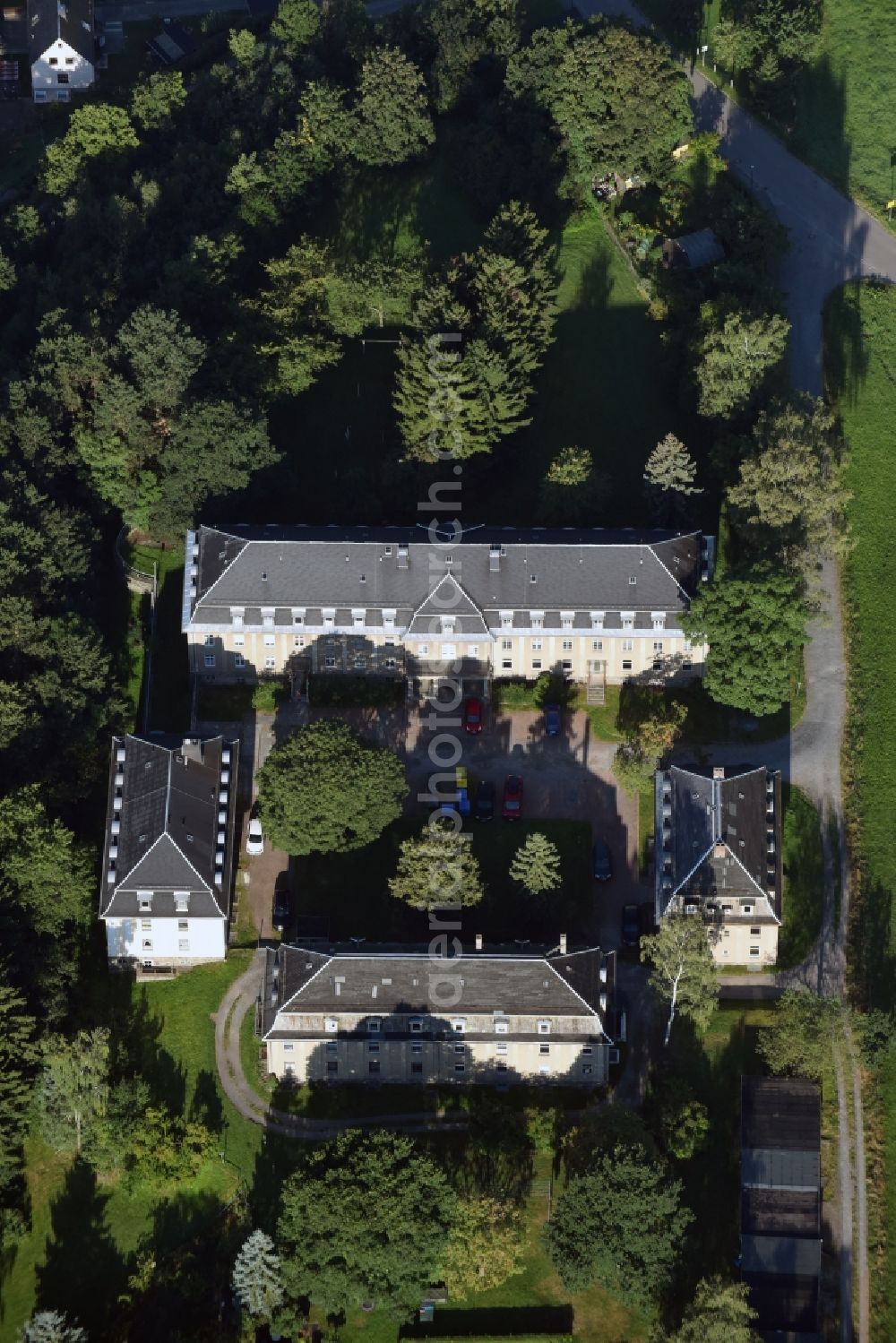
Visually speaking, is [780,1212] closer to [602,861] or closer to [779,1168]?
[779,1168]

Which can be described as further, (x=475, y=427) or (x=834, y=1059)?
(x=475, y=427)

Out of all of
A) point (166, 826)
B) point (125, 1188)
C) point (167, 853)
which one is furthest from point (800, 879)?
point (125, 1188)

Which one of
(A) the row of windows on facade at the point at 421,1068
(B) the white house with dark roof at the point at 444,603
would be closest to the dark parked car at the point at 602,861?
(B) the white house with dark roof at the point at 444,603

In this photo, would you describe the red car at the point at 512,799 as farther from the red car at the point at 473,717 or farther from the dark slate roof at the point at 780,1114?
the dark slate roof at the point at 780,1114

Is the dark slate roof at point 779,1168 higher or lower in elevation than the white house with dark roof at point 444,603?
lower

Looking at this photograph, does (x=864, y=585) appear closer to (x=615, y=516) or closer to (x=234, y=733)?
(x=615, y=516)

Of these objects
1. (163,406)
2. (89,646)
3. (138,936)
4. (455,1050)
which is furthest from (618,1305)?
(163,406)

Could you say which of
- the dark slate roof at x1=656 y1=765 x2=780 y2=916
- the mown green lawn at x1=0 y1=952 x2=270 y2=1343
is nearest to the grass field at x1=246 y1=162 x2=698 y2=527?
the dark slate roof at x1=656 y1=765 x2=780 y2=916
